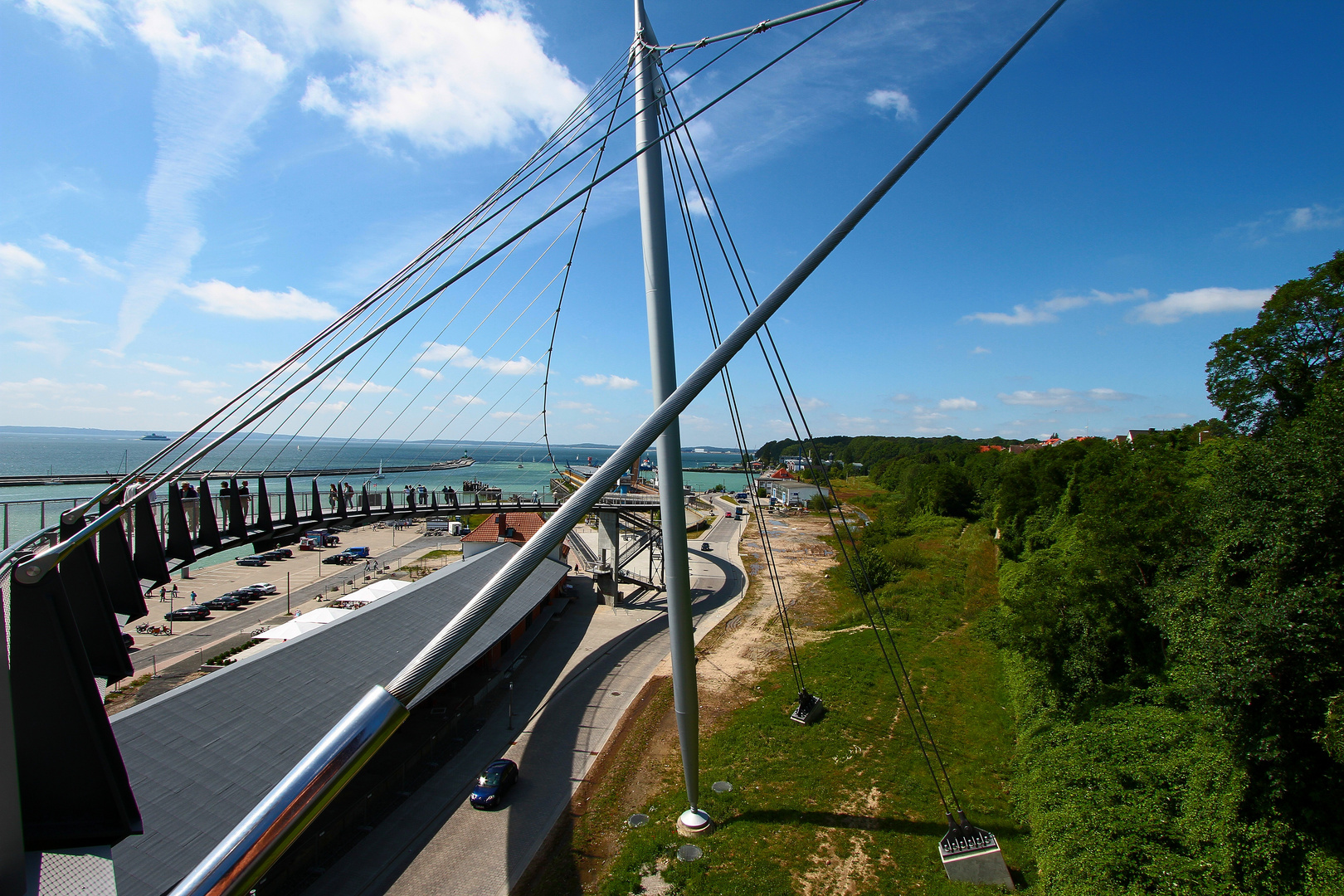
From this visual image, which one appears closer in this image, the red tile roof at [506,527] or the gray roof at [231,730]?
the gray roof at [231,730]

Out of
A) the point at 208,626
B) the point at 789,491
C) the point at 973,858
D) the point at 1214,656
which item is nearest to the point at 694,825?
the point at 973,858

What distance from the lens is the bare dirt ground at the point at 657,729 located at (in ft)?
42.7

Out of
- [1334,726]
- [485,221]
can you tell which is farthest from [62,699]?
[1334,726]

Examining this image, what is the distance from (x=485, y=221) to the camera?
30.3 feet

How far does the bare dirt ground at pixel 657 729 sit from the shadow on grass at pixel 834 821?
275 cm

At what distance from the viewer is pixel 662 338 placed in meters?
10.7

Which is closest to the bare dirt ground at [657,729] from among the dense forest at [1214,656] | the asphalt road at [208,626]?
the dense forest at [1214,656]

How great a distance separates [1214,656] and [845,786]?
8.87 metres

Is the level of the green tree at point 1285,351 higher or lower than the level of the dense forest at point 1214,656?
higher

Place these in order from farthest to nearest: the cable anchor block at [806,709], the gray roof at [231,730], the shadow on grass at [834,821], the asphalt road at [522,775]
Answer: the cable anchor block at [806,709] < the shadow on grass at [834,821] < the asphalt road at [522,775] < the gray roof at [231,730]

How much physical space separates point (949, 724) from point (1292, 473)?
40.0 ft

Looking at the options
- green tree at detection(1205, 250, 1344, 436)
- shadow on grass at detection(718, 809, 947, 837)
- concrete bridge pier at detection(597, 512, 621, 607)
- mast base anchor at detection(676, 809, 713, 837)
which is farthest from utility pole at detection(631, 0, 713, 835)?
concrete bridge pier at detection(597, 512, 621, 607)

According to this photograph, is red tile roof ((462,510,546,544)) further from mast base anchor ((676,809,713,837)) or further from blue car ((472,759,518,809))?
mast base anchor ((676,809,713,837))

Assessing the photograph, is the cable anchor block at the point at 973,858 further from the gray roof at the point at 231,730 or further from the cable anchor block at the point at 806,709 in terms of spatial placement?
the gray roof at the point at 231,730
